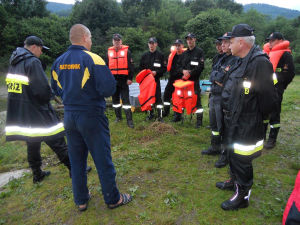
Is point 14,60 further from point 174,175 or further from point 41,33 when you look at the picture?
point 41,33

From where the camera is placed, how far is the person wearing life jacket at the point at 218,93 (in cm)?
369

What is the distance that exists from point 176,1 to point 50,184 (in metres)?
53.7

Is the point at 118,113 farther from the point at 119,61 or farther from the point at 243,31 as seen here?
the point at 243,31

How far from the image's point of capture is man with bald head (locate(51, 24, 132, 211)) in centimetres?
242

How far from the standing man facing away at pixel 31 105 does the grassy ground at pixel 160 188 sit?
65cm

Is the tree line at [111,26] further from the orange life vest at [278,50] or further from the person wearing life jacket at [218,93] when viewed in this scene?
the person wearing life jacket at [218,93]

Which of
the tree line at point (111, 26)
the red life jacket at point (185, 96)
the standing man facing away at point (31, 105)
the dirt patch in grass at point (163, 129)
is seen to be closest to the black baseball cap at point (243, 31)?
the standing man facing away at point (31, 105)

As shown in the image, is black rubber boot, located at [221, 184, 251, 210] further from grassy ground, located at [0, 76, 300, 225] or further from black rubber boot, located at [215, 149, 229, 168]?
black rubber boot, located at [215, 149, 229, 168]

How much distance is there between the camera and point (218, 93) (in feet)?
12.9

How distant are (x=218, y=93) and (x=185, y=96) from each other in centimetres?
171

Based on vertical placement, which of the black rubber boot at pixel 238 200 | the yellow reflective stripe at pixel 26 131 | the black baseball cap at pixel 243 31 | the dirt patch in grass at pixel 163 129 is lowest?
the dirt patch in grass at pixel 163 129

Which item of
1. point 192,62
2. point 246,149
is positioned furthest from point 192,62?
point 246,149

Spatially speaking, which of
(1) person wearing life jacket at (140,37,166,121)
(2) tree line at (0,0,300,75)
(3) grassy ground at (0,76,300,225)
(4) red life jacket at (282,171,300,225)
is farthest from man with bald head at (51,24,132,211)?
(2) tree line at (0,0,300,75)

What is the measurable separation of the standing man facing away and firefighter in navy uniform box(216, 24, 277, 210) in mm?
2685
